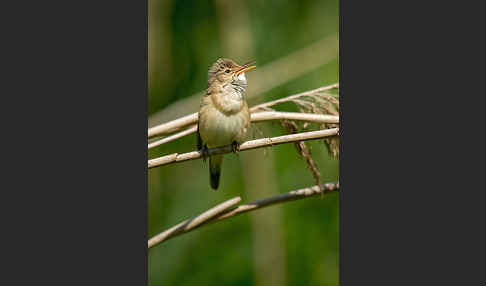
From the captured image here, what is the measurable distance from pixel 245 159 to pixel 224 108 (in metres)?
0.47

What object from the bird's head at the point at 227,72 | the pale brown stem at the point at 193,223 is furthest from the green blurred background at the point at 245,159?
the pale brown stem at the point at 193,223

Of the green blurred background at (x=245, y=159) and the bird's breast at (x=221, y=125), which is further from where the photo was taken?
the green blurred background at (x=245, y=159)

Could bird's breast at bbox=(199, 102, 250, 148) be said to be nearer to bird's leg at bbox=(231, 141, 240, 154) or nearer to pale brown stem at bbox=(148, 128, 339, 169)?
bird's leg at bbox=(231, 141, 240, 154)

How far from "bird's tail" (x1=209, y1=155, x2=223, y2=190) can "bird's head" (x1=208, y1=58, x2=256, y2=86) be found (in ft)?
1.91

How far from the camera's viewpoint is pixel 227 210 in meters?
2.90

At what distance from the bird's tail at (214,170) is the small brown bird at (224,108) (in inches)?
7.3

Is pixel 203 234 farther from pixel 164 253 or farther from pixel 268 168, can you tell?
pixel 268 168

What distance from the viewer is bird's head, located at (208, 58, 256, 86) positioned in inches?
136

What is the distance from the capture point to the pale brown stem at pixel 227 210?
277 centimetres

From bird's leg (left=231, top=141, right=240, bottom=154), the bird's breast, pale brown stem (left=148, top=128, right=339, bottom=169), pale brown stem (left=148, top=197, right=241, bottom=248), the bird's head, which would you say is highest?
the bird's head

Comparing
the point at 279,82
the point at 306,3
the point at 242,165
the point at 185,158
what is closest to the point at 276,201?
the point at 185,158

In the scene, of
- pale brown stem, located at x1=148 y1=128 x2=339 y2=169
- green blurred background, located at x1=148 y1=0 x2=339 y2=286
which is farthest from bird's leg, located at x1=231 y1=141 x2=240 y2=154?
pale brown stem, located at x1=148 y1=128 x2=339 y2=169

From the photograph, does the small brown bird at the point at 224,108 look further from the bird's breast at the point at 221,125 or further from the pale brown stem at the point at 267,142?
the pale brown stem at the point at 267,142

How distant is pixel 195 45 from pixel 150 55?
521mm
